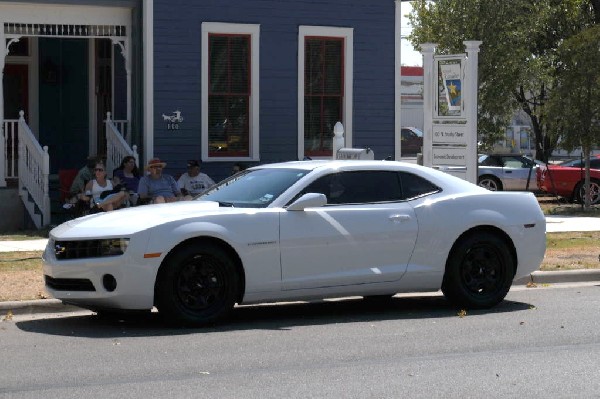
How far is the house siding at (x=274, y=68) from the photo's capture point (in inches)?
803

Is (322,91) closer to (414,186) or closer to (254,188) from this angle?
(414,186)

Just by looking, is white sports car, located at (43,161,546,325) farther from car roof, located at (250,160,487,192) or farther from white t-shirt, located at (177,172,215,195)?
white t-shirt, located at (177,172,215,195)

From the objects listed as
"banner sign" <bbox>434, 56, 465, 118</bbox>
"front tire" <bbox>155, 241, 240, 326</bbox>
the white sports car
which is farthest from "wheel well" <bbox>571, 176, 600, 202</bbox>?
"front tire" <bbox>155, 241, 240, 326</bbox>

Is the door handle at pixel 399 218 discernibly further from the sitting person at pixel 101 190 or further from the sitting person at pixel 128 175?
the sitting person at pixel 128 175

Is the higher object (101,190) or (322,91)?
(322,91)

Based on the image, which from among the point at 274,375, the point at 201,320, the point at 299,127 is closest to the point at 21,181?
the point at 299,127

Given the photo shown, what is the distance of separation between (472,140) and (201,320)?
889 centimetres

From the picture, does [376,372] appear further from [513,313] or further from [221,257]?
[513,313]

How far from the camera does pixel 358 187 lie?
11414 mm

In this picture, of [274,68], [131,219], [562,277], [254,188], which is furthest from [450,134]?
[131,219]

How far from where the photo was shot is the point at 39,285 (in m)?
12.6

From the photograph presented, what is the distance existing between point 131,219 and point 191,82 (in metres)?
10.4

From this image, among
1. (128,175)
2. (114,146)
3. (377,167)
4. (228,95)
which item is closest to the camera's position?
(377,167)

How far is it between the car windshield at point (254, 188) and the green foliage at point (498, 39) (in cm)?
2121
